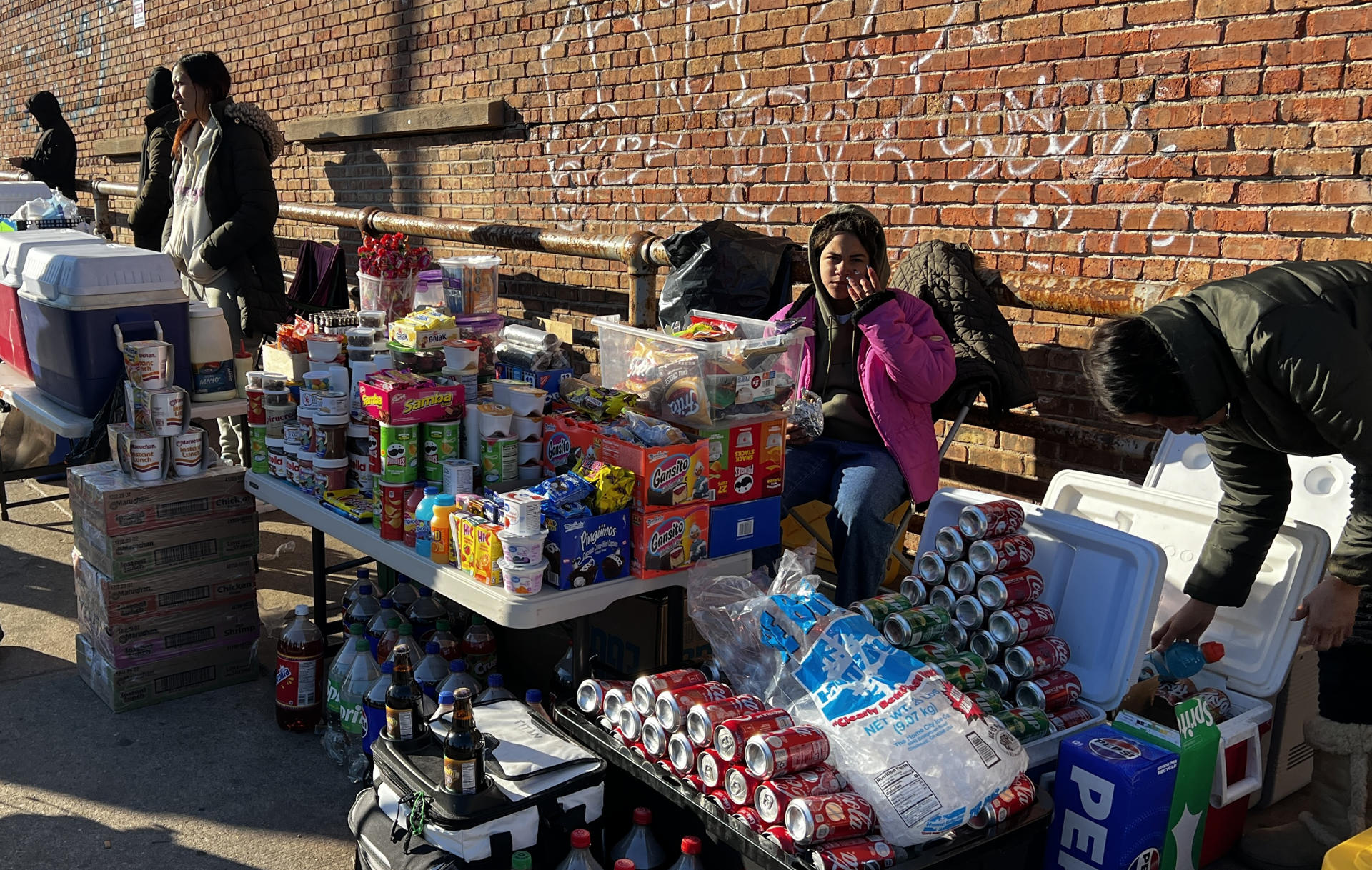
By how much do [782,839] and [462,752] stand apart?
0.73m

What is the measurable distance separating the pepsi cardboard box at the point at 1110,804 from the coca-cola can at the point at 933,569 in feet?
2.11

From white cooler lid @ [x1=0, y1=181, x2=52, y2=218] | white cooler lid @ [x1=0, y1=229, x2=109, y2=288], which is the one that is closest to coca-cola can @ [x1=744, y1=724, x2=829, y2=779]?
white cooler lid @ [x1=0, y1=229, x2=109, y2=288]

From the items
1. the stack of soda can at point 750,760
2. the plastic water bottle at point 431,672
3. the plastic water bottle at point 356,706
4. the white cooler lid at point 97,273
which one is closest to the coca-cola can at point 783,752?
the stack of soda can at point 750,760

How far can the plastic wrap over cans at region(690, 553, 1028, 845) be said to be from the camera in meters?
2.31

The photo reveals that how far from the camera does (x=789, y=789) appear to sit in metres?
2.35

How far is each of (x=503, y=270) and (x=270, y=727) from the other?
14.2 ft

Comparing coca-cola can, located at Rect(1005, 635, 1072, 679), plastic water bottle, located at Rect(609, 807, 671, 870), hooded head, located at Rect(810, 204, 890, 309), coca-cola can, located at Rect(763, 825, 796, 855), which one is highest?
hooded head, located at Rect(810, 204, 890, 309)

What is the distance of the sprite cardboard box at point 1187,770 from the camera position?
2670 mm

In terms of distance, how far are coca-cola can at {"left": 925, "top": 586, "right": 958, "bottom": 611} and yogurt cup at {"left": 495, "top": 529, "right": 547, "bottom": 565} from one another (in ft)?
3.76

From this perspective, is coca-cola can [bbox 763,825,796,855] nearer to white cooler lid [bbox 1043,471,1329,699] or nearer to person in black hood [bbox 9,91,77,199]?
white cooler lid [bbox 1043,471,1329,699]

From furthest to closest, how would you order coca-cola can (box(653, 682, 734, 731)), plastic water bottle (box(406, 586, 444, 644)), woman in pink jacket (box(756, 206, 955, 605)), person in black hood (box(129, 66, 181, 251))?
person in black hood (box(129, 66, 181, 251)) < plastic water bottle (box(406, 586, 444, 644)) < woman in pink jacket (box(756, 206, 955, 605)) < coca-cola can (box(653, 682, 734, 731))

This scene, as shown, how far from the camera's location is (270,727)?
3703 millimetres

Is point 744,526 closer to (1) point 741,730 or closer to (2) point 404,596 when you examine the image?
(1) point 741,730

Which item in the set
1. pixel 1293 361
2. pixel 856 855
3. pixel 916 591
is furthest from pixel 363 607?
pixel 1293 361
